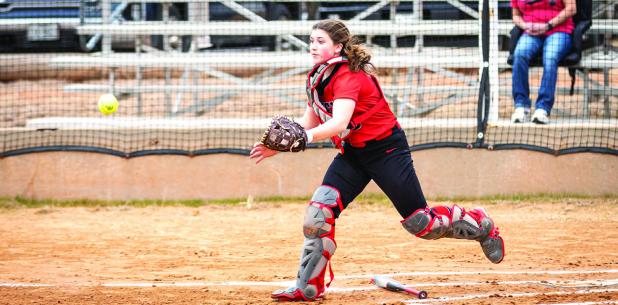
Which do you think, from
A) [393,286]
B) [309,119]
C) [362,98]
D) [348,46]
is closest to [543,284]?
[393,286]

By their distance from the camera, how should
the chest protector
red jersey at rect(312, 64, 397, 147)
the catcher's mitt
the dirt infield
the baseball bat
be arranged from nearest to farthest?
1. the catcher's mitt
2. red jersey at rect(312, 64, 397, 147)
3. the chest protector
4. the baseball bat
5. the dirt infield

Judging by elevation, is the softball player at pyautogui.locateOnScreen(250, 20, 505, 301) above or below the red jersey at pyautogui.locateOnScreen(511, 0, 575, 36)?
below

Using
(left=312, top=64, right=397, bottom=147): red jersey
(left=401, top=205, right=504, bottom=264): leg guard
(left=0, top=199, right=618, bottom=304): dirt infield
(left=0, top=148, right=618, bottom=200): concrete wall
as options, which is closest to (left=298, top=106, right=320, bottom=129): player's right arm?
(left=312, top=64, right=397, bottom=147): red jersey

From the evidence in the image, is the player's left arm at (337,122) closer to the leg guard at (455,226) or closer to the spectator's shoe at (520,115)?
the leg guard at (455,226)

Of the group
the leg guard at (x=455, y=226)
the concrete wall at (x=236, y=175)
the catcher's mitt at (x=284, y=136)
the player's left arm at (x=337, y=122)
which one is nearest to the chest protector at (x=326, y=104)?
the player's left arm at (x=337, y=122)

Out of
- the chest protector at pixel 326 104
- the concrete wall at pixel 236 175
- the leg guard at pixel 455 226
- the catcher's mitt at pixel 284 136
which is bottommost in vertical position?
the concrete wall at pixel 236 175

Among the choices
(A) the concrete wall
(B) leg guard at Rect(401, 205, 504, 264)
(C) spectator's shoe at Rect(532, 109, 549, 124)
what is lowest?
(A) the concrete wall

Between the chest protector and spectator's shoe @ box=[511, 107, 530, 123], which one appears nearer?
the chest protector

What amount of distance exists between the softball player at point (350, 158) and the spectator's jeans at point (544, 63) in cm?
438

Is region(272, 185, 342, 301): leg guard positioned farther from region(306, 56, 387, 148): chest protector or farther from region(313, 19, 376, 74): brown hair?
region(313, 19, 376, 74): brown hair

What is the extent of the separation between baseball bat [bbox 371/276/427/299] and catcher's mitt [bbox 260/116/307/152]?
49.5 inches

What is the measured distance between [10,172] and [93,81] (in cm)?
651

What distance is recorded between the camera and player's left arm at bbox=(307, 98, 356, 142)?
5367 millimetres

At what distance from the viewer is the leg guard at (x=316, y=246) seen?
570cm
